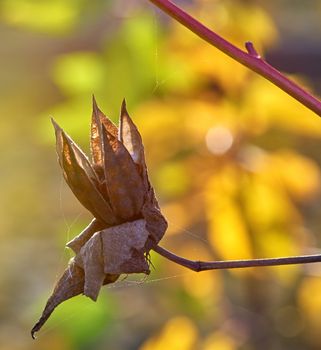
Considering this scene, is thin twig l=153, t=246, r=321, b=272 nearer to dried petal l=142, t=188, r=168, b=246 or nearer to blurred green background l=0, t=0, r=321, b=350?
dried petal l=142, t=188, r=168, b=246

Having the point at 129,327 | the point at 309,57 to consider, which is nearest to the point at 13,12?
the point at 129,327

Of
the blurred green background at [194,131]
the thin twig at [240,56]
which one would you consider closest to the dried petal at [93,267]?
the thin twig at [240,56]

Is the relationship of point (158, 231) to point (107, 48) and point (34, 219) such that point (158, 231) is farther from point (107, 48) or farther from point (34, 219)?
point (34, 219)

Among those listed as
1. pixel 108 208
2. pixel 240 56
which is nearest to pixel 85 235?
pixel 108 208

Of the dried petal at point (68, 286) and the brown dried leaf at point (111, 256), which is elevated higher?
the brown dried leaf at point (111, 256)

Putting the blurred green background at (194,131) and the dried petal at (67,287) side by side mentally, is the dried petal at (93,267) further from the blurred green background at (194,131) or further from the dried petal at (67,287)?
the blurred green background at (194,131)

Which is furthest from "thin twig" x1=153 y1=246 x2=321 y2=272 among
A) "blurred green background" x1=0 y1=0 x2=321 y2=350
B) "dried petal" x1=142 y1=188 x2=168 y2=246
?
"blurred green background" x1=0 y1=0 x2=321 y2=350
